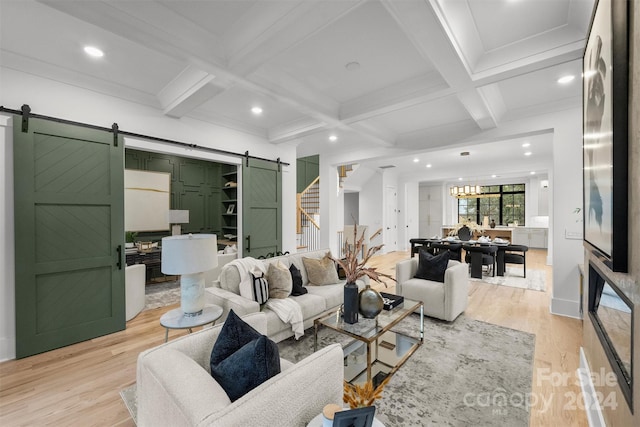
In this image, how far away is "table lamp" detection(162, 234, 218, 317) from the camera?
7.09 ft

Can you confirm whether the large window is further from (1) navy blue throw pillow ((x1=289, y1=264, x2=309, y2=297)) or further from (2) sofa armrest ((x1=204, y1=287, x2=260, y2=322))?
(2) sofa armrest ((x1=204, y1=287, x2=260, y2=322))

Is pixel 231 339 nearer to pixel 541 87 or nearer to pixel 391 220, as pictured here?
pixel 541 87

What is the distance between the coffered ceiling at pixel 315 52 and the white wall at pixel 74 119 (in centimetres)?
12

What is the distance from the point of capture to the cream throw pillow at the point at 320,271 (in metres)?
3.54

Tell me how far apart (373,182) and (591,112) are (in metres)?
7.49

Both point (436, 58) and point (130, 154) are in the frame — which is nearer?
point (436, 58)

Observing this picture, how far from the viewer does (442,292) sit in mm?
3365

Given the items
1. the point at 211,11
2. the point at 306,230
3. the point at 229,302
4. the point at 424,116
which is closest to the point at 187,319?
the point at 229,302

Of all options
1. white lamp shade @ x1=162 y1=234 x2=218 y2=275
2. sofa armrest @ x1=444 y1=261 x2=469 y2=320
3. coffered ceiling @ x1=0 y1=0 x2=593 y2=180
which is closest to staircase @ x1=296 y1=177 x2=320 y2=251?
coffered ceiling @ x1=0 y1=0 x2=593 y2=180

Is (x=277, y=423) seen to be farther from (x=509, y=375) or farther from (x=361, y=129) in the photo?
(x=361, y=129)

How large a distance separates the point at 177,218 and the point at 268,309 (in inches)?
160

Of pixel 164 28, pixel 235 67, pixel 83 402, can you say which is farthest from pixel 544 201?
pixel 83 402

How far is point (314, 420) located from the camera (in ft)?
3.58

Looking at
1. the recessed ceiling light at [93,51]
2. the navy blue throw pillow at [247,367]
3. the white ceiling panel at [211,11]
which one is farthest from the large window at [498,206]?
the recessed ceiling light at [93,51]
